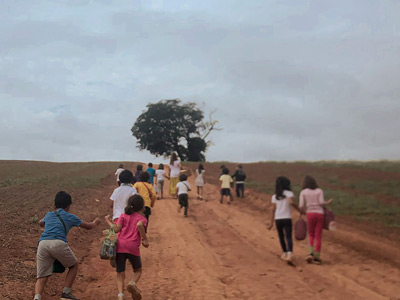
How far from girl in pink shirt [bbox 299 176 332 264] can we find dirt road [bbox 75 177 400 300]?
0.37m

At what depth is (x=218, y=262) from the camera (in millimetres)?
9875

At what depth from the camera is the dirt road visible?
25.2ft

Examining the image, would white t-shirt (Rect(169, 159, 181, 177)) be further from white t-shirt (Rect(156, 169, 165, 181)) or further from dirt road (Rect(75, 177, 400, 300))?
dirt road (Rect(75, 177, 400, 300))

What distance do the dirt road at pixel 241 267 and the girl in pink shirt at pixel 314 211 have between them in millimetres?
369

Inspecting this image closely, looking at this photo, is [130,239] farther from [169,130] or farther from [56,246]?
[169,130]

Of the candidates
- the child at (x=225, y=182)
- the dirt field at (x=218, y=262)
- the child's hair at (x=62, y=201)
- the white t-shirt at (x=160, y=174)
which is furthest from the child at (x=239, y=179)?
the child's hair at (x=62, y=201)

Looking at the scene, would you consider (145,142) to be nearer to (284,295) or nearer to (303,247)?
(303,247)

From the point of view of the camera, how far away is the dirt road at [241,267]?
25.2 feet

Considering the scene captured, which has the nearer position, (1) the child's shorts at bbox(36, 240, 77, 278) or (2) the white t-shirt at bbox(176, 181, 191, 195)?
(1) the child's shorts at bbox(36, 240, 77, 278)

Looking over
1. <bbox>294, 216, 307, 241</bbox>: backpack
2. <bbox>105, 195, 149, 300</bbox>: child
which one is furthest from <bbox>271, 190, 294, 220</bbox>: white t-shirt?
<bbox>105, 195, 149, 300</bbox>: child

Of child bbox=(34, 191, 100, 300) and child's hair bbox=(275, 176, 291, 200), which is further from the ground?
child's hair bbox=(275, 176, 291, 200)

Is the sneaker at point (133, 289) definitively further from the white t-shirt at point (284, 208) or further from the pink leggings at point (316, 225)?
the pink leggings at point (316, 225)

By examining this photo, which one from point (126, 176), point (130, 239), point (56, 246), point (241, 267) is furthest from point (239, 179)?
point (56, 246)

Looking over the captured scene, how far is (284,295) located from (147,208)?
425 cm
